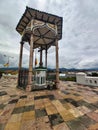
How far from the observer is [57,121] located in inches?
100

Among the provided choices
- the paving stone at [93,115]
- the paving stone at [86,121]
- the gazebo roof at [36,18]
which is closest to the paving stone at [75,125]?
the paving stone at [86,121]

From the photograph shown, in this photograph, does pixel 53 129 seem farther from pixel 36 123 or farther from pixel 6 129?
pixel 6 129

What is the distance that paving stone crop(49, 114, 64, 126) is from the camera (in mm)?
2498

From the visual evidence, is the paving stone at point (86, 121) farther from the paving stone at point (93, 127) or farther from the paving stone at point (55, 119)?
the paving stone at point (55, 119)

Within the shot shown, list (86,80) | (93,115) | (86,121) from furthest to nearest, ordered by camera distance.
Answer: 1. (86,80)
2. (93,115)
3. (86,121)

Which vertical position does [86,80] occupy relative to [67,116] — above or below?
above

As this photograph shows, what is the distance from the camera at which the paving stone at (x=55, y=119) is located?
2498 mm

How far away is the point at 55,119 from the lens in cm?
265

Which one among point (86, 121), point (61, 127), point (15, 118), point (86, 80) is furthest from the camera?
point (86, 80)

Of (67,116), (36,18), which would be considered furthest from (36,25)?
(67,116)

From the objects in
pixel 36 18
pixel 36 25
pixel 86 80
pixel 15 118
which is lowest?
pixel 15 118

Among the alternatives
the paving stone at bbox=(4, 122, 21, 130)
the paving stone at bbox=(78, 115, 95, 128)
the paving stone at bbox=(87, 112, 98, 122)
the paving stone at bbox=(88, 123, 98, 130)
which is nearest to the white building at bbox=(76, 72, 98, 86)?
the paving stone at bbox=(87, 112, 98, 122)

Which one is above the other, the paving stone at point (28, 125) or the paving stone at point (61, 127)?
the paving stone at point (61, 127)

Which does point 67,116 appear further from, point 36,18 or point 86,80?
point 86,80
